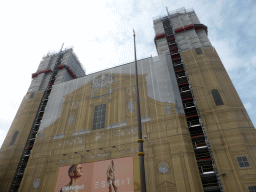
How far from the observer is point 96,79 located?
2697cm

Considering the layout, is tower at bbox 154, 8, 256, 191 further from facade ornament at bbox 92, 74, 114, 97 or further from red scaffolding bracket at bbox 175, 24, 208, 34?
facade ornament at bbox 92, 74, 114, 97

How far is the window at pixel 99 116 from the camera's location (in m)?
22.2

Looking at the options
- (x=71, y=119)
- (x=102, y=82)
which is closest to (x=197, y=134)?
(x=102, y=82)

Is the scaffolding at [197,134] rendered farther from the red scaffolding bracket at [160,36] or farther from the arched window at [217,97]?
the red scaffolding bracket at [160,36]

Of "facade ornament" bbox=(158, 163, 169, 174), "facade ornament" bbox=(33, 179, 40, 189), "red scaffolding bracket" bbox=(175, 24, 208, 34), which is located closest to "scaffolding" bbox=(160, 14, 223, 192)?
"red scaffolding bracket" bbox=(175, 24, 208, 34)

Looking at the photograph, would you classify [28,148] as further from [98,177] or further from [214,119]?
[214,119]

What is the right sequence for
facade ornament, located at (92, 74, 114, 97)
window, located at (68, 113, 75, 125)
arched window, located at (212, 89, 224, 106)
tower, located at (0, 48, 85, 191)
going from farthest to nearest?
facade ornament, located at (92, 74, 114, 97) → tower, located at (0, 48, 85, 191) → window, located at (68, 113, 75, 125) → arched window, located at (212, 89, 224, 106)

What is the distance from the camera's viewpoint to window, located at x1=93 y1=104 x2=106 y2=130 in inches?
872

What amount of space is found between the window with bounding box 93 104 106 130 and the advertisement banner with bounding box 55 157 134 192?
4615 mm

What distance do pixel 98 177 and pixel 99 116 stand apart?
7.35m

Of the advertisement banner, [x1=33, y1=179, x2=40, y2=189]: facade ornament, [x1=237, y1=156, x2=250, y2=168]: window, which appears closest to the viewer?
[x1=237, y1=156, x2=250, y2=168]: window

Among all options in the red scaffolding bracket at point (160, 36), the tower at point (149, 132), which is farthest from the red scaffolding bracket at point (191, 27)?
the red scaffolding bracket at point (160, 36)

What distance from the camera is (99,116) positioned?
22.9m

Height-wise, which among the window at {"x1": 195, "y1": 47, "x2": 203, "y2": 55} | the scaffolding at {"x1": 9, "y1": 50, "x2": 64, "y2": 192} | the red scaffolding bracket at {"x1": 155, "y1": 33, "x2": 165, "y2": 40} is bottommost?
the scaffolding at {"x1": 9, "y1": 50, "x2": 64, "y2": 192}
